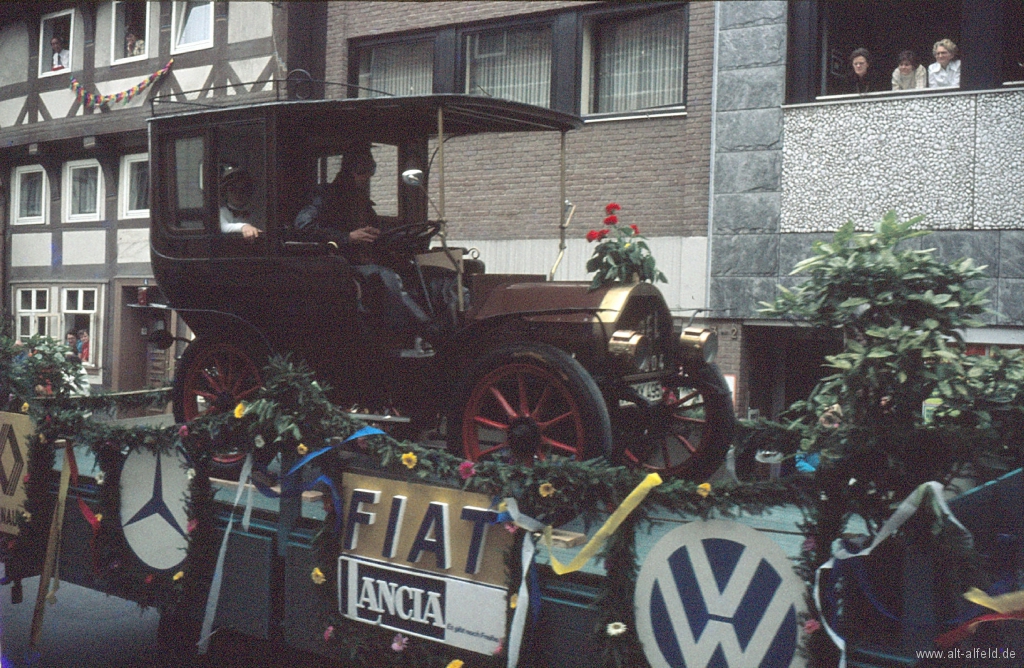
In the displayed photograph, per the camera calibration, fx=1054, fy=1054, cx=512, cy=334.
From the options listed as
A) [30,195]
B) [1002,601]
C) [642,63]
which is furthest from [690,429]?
[30,195]

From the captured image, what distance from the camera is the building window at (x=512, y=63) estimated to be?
13.5m

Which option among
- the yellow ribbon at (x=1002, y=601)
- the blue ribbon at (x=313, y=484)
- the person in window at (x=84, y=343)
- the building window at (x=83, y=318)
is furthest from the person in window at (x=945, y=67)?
the building window at (x=83, y=318)


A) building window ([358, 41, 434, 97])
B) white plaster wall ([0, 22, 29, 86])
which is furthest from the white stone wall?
white plaster wall ([0, 22, 29, 86])

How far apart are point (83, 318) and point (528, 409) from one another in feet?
54.6

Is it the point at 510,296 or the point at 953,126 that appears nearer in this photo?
the point at 510,296

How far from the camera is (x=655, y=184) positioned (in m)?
12.2

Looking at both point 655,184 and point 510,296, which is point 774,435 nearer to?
point 510,296

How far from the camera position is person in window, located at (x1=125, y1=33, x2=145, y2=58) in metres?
18.0

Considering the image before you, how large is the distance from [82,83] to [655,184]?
38.5ft

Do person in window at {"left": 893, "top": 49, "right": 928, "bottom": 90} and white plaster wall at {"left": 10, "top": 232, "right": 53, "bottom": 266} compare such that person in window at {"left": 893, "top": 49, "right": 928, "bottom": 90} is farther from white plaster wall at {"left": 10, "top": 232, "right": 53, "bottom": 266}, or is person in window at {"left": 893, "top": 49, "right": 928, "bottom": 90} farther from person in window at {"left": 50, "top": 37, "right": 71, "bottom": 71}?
white plaster wall at {"left": 10, "top": 232, "right": 53, "bottom": 266}

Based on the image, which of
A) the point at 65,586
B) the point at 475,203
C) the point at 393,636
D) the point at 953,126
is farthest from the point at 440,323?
the point at 475,203

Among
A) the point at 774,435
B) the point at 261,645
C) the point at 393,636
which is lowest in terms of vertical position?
the point at 261,645

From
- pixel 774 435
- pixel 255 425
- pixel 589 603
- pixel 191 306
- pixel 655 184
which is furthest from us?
pixel 655 184

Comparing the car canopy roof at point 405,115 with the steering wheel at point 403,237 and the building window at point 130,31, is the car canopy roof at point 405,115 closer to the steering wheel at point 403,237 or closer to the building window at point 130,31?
the steering wheel at point 403,237
